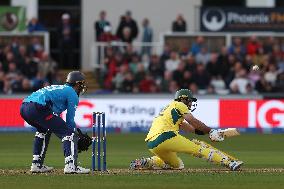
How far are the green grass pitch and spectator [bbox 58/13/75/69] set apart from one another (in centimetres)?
962

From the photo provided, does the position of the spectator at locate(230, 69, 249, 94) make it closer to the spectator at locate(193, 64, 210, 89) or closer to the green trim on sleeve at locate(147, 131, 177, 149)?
the spectator at locate(193, 64, 210, 89)

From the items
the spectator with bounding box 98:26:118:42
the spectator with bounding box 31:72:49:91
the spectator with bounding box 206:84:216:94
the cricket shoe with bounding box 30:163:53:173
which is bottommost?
the spectator with bounding box 206:84:216:94

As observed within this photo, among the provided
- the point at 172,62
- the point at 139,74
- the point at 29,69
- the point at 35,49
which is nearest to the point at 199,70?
the point at 172,62

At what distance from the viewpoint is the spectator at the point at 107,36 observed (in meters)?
38.0

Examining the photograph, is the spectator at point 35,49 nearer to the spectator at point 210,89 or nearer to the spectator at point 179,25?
the spectator at point 179,25

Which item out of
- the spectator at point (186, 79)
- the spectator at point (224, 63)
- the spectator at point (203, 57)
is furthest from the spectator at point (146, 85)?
the spectator at point (224, 63)

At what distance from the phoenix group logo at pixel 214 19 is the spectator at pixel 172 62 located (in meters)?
3.49

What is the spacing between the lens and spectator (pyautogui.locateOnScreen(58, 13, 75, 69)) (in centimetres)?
3759

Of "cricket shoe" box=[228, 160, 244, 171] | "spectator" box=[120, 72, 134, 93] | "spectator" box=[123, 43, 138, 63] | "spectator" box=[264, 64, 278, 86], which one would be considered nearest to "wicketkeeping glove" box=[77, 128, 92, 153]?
"cricket shoe" box=[228, 160, 244, 171]

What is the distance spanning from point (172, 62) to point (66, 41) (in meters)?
3.77

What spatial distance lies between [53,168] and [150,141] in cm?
196

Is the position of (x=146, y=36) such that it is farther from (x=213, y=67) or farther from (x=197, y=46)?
(x=213, y=67)

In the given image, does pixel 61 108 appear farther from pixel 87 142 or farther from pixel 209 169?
pixel 209 169

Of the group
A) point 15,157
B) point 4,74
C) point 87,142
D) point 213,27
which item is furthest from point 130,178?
point 213,27
